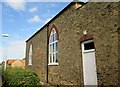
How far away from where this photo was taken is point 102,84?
7.58 m

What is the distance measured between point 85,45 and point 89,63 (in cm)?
108

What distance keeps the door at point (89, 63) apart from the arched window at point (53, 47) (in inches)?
174

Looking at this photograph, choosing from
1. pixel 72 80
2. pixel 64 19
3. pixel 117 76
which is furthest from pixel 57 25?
pixel 117 76

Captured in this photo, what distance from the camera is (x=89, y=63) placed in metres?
8.71

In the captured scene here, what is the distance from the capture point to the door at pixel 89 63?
8.36 meters

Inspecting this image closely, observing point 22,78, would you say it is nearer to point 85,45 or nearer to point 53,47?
point 85,45

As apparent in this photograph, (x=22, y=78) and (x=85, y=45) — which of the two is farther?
(x=22, y=78)

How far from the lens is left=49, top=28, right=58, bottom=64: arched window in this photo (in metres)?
13.4

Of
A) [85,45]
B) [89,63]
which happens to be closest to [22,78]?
[89,63]

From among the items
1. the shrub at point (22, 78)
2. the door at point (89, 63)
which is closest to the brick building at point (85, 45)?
the door at point (89, 63)

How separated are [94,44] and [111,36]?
3.94 feet

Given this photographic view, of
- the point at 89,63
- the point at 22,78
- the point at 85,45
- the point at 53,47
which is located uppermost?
the point at 53,47

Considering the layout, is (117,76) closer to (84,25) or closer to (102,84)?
(102,84)

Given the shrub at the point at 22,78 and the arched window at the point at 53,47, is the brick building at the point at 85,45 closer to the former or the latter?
the arched window at the point at 53,47
